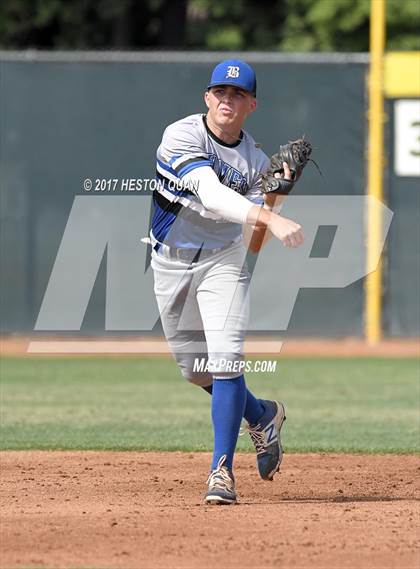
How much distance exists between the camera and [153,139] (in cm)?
1437

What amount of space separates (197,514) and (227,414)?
0.61 metres

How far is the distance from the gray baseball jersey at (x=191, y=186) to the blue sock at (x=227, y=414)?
72 cm

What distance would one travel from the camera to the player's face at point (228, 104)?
6.17 m

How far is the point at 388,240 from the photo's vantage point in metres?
14.1

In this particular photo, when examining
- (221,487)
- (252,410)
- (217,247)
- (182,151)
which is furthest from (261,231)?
(221,487)

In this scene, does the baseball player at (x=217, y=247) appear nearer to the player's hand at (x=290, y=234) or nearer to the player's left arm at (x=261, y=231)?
the player's left arm at (x=261, y=231)

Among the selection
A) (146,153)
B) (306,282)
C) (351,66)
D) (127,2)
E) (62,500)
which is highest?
(127,2)

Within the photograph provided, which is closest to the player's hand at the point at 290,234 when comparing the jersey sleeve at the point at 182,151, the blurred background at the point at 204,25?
the jersey sleeve at the point at 182,151

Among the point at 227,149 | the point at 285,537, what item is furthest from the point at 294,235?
the point at 285,537

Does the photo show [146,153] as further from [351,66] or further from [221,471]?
[221,471]

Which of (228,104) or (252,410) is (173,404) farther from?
(228,104)

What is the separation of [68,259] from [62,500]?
8122 millimetres

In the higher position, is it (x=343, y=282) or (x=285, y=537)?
(x=343, y=282)

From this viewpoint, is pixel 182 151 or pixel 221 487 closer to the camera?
pixel 221 487
